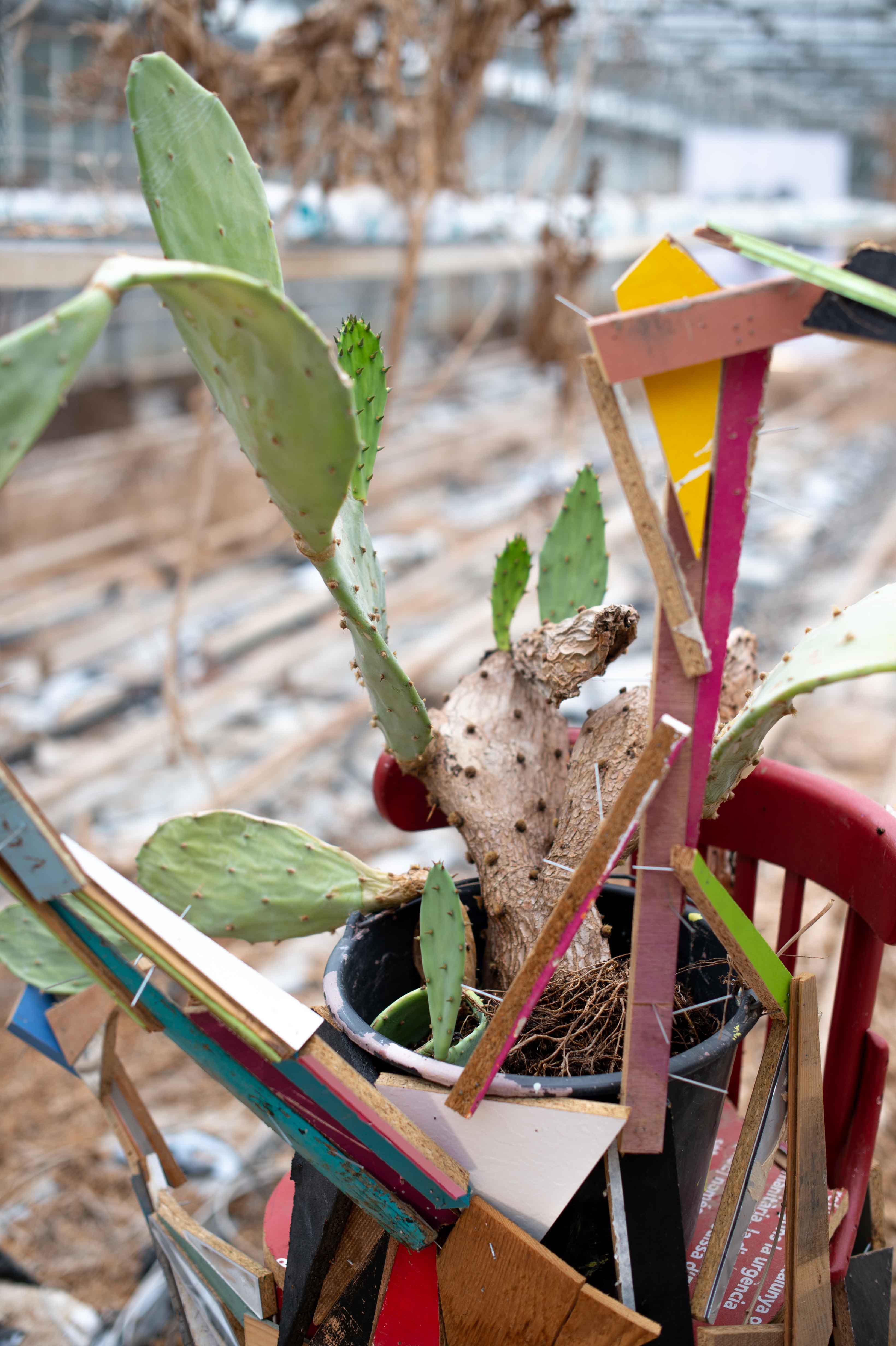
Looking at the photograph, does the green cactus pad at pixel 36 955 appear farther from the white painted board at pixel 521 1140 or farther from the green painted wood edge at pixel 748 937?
the green painted wood edge at pixel 748 937

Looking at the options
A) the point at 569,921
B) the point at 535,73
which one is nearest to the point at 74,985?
the point at 569,921

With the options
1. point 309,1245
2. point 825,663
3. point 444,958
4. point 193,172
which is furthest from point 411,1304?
point 193,172

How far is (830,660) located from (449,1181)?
361 millimetres

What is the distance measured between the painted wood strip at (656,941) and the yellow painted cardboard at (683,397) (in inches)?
2.7

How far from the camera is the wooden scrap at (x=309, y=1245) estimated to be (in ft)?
2.07

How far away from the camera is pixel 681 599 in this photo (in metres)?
0.50

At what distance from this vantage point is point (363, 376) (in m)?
0.68

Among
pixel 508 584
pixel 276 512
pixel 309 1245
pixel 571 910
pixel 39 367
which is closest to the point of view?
pixel 39 367

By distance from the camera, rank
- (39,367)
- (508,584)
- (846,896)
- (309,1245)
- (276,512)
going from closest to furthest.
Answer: (39,367)
(309,1245)
(846,896)
(508,584)
(276,512)

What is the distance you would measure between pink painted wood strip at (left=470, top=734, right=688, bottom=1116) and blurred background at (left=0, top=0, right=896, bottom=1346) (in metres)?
0.17

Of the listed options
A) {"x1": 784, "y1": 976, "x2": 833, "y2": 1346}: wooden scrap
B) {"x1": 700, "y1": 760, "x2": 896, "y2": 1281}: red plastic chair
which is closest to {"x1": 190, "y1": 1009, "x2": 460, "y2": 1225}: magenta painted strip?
{"x1": 784, "y1": 976, "x2": 833, "y2": 1346}: wooden scrap

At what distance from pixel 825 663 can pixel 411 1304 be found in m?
0.46

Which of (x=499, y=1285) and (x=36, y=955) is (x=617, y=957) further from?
(x=36, y=955)

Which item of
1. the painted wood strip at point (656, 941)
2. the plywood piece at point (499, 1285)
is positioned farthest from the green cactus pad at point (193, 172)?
the plywood piece at point (499, 1285)
